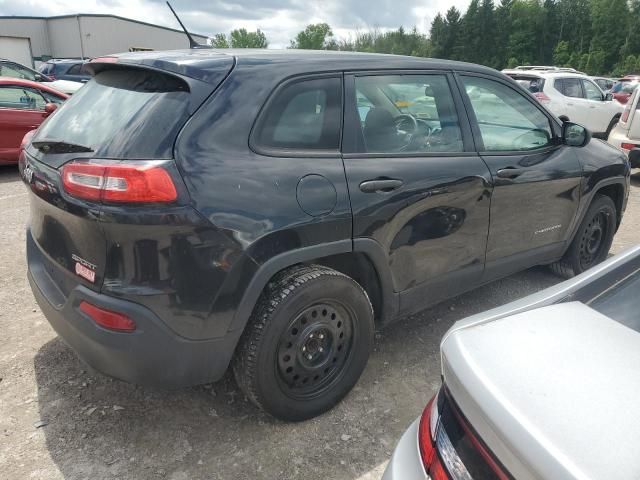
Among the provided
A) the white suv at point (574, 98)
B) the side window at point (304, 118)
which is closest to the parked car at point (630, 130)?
the white suv at point (574, 98)

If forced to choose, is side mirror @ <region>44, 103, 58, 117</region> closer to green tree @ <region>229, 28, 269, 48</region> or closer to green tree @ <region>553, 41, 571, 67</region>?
green tree @ <region>553, 41, 571, 67</region>

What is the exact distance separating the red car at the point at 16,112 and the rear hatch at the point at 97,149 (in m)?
5.92

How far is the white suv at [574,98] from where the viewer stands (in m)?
11.8

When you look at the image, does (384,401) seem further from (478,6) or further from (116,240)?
(478,6)

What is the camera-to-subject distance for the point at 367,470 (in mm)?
2264

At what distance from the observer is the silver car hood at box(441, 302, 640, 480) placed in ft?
3.24

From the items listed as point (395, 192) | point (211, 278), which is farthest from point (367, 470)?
point (395, 192)

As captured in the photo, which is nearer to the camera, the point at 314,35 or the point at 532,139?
the point at 532,139

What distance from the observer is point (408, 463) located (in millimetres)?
1409

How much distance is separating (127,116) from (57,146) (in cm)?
42

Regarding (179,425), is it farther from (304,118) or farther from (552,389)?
(552,389)

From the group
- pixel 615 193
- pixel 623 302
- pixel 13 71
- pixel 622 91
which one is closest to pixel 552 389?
pixel 623 302

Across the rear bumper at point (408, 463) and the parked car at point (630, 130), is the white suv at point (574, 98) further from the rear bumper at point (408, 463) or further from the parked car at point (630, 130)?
the rear bumper at point (408, 463)

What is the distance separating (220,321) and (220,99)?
3.09 feet
